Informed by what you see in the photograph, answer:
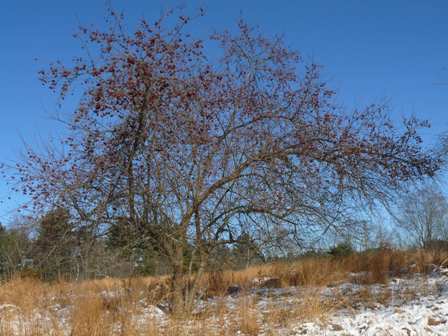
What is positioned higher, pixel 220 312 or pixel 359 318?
pixel 220 312

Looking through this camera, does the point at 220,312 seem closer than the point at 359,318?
No

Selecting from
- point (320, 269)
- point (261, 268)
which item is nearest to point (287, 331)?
point (320, 269)

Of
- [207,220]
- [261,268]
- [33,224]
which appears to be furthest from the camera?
[261,268]

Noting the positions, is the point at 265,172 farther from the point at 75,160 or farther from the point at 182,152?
the point at 75,160

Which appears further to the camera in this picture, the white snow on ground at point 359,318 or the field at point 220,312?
the white snow on ground at point 359,318

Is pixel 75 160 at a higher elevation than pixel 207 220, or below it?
higher

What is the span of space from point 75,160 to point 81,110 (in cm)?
70

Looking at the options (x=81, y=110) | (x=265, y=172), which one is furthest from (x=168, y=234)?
(x=81, y=110)

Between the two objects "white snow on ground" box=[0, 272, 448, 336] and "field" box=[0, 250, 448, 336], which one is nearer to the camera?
"field" box=[0, 250, 448, 336]

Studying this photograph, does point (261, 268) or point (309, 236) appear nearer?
point (309, 236)

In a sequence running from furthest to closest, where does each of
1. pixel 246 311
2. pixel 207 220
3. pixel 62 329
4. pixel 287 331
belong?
1. pixel 207 220
2. pixel 246 311
3. pixel 287 331
4. pixel 62 329

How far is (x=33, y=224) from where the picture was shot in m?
6.30

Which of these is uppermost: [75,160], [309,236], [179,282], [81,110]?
[81,110]

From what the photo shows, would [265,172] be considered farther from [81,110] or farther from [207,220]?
[81,110]
